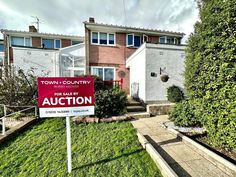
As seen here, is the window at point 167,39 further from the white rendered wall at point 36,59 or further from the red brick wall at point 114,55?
the white rendered wall at point 36,59

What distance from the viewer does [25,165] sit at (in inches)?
133

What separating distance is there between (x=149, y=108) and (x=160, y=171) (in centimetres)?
441

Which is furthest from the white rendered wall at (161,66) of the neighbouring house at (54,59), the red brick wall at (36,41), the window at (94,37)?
the red brick wall at (36,41)

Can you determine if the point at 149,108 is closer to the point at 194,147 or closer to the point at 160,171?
the point at 194,147

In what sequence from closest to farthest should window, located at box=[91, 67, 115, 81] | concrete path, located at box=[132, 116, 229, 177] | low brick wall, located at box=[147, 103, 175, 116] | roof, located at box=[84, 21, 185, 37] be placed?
concrete path, located at box=[132, 116, 229, 177], low brick wall, located at box=[147, 103, 175, 116], roof, located at box=[84, 21, 185, 37], window, located at box=[91, 67, 115, 81]

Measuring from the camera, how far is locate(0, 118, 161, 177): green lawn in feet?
10.1

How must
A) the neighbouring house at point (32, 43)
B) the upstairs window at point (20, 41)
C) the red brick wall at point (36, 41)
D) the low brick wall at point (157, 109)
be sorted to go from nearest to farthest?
the low brick wall at point (157, 109), the neighbouring house at point (32, 43), the upstairs window at point (20, 41), the red brick wall at point (36, 41)

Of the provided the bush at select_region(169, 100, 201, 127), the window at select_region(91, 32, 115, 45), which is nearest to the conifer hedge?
the bush at select_region(169, 100, 201, 127)

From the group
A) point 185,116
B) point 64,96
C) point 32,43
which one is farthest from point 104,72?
point 64,96

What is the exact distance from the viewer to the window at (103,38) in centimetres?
1268

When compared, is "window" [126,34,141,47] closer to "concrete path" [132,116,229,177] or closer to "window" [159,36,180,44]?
"window" [159,36,180,44]

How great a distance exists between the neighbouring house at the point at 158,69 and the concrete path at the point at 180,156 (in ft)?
12.0

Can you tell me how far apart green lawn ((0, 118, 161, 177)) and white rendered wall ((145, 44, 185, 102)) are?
13.2 feet

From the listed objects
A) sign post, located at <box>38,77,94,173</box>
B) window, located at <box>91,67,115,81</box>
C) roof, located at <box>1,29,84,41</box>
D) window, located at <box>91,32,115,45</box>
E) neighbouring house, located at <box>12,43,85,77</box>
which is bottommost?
sign post, located at <box>38,77,94,173</box>
